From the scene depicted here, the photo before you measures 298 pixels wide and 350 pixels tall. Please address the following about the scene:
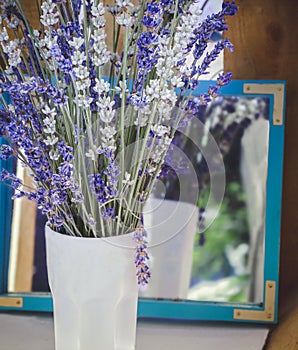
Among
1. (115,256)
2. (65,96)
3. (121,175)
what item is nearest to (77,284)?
(115,256)

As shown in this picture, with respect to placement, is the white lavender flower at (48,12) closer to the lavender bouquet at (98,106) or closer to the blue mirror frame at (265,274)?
the lavender bouquet at (98,106)

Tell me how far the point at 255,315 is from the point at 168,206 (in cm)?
28

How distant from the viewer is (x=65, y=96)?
78 cm

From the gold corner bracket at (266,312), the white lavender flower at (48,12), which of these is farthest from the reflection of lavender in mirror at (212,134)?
the white lavender flower at (48,12)

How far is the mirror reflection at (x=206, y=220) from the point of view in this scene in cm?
117

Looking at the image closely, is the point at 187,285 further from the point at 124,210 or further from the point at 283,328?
the point at 124,210

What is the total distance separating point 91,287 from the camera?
844 millimetres

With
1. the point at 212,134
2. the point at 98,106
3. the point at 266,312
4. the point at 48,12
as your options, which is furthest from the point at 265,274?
the point at 48,12

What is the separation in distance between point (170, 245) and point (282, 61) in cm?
45

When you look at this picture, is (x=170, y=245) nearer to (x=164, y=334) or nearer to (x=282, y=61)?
(x=164, y=334)

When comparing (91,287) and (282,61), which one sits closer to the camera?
(91,287)

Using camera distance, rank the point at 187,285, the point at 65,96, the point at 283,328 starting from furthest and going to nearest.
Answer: the point at 187,285 < the point at 283,328 < the point at 65,96

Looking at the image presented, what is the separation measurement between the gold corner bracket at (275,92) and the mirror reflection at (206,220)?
35 millimetres

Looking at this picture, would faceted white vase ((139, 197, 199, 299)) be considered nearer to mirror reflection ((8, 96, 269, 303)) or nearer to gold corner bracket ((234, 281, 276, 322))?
mirror reflection ((8, 96, 269, 303))
